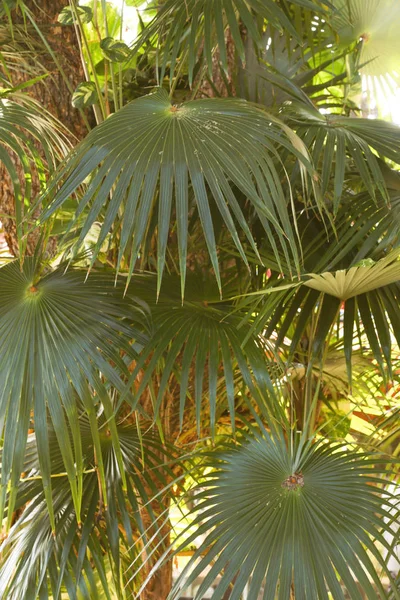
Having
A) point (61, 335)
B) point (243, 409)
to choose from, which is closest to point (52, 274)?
point (61, 335)

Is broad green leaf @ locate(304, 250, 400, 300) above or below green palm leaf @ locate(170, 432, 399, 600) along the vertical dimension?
above

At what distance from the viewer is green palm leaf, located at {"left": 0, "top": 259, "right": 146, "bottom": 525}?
91cm

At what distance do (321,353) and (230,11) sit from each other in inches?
21.7

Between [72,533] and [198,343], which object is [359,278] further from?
[72,533]

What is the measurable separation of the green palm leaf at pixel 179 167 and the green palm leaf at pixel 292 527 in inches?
12.6

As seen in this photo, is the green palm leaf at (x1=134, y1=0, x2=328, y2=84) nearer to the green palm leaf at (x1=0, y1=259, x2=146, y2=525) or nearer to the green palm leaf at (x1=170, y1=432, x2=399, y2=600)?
the green palm leaf at (x1=0, y1=259, x2=146, y2=525)

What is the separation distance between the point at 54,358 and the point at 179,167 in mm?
301

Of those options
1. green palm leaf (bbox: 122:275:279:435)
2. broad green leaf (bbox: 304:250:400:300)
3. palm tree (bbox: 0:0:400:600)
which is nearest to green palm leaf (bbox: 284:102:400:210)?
palm tree (bbox: 0:0:400:600)

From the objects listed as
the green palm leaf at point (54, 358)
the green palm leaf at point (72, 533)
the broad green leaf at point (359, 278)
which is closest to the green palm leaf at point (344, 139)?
the broad green leaf at point (359, 278)

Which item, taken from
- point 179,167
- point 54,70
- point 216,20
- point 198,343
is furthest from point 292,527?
point 54,70

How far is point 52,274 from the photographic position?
1.08m

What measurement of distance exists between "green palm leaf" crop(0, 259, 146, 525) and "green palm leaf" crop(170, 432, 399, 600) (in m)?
0.19

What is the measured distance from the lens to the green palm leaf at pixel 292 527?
86cm

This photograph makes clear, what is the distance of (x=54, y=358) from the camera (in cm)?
93
